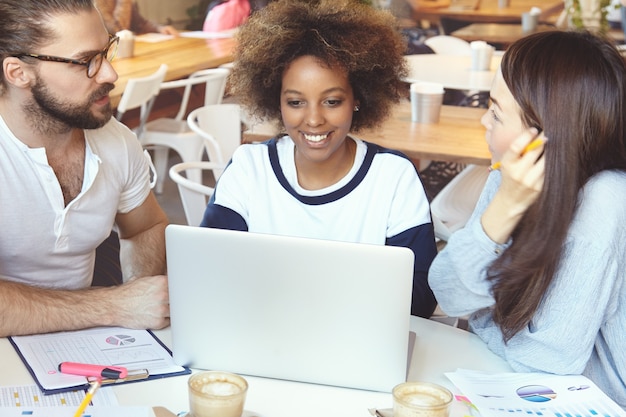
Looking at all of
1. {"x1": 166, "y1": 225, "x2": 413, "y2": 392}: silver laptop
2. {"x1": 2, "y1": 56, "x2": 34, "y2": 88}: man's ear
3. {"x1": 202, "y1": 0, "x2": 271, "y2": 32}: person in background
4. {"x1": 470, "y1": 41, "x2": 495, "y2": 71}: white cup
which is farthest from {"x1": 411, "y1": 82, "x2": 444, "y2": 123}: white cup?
{"x1": 202, "y1": 0, "x2": 271, "y2": 32}: person in background

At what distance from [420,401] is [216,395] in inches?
11.2

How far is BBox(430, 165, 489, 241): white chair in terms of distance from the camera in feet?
9.50

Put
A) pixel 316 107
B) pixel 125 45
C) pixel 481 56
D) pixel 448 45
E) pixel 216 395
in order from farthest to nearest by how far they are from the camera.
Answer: pixel 448 45 < pixel 125 45 < pixel 481 56 < pixel 316 107 < pixel 216 395

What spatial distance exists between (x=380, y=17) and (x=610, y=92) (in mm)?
840

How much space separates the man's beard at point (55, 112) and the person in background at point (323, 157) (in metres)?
0.37

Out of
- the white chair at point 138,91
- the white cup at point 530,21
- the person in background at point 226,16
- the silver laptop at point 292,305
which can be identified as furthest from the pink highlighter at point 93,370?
the person in background at point 226,16

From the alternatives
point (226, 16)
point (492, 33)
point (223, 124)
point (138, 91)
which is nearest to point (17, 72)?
point (223, 124)

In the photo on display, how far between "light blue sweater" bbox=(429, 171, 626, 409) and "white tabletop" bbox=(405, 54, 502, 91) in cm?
226

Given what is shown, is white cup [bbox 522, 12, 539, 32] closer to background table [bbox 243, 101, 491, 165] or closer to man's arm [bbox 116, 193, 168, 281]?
background table [bbox 243, 101, 491, 165]

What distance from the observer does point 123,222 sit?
6.91ft

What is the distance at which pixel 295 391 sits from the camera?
1.35 metres

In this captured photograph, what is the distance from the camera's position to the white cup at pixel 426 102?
321 cm

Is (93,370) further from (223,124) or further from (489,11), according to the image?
(489,11)

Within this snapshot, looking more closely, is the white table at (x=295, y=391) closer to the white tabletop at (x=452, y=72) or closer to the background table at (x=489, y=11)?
the white tabletop at (x=452, y=72)
